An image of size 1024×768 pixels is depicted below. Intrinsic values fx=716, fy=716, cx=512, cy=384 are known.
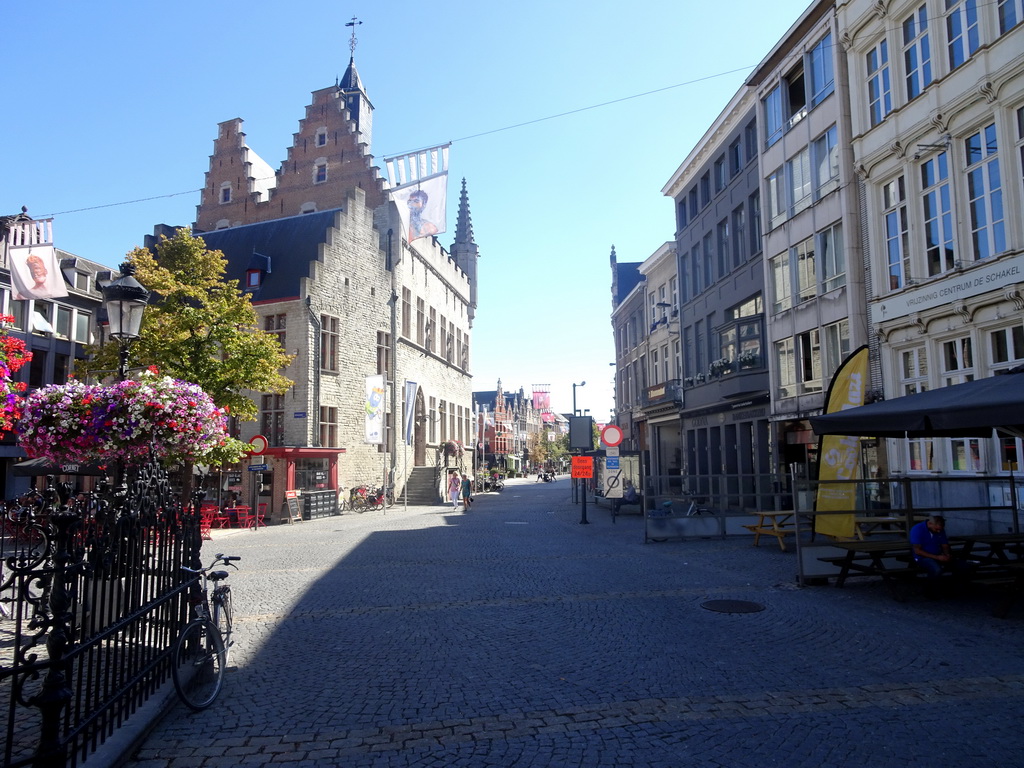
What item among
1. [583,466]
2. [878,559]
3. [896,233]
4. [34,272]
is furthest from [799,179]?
[34,272]

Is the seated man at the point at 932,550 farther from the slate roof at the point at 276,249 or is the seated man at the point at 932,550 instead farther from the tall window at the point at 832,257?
the slate roof at the point at 276,249

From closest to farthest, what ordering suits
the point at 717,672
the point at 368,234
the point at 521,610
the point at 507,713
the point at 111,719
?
the point at 111,719 < the point at 507,713 < the point at 717,672 < the point at 521,610 < the point at 368,234

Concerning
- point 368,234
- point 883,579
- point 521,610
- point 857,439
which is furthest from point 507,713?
point 368,234

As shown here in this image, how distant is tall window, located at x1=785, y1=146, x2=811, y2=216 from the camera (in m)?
20.9

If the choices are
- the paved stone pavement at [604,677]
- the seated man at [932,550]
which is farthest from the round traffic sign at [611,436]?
the seated man at [932,550]

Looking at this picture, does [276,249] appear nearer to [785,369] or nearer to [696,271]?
[696,271]

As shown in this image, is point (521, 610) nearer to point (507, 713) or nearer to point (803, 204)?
point (507, 713)

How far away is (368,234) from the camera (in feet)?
119

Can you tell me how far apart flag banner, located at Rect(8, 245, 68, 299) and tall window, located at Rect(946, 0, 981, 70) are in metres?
29.4

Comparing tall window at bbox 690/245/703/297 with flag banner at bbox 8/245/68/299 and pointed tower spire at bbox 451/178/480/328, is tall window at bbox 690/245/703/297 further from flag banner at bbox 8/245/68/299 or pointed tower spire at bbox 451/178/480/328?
pointed tower spire at bbox 451/178/480/328

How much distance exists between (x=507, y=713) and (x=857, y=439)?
31.1ft

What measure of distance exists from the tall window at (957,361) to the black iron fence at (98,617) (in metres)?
14.8

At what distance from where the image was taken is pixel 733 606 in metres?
8.48

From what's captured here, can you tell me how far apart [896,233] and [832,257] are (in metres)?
2.79
